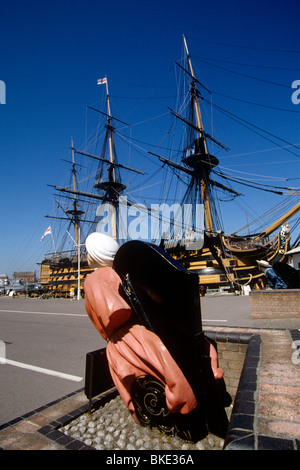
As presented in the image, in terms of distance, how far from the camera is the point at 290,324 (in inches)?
243

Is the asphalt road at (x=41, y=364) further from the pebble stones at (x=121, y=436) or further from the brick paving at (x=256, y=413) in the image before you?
the pebble stones at (x=121, y=436)

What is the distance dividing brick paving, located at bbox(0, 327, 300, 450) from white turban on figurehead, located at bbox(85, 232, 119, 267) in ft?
4.70

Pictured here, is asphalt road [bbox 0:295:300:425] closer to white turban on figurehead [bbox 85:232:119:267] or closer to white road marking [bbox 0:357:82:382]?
white road marking [bbox 0:357:82:382]

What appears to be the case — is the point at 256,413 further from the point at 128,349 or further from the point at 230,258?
the point at 230,258

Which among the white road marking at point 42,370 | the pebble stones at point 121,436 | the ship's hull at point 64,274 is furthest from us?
the ship's hull at point 64,274

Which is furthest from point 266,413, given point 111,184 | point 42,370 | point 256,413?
point 111,184

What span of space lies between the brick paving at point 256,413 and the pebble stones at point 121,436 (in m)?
0.13

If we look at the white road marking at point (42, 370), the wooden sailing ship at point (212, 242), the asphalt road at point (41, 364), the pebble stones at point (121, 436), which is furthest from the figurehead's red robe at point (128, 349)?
the wooden sailing ship at point (212, 242)

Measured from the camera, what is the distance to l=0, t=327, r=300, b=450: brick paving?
1208mm

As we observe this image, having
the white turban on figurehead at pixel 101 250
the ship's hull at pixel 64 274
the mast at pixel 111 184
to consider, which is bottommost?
the ship's hull at pixel 64 274

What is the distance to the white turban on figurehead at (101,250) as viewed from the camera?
249 centimetres

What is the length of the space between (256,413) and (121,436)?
4.44 ft

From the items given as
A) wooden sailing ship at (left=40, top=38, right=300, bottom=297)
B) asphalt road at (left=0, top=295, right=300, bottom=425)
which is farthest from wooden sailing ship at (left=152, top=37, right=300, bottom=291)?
asphalt road at (left=0, top=295, right=300, bottom=425)

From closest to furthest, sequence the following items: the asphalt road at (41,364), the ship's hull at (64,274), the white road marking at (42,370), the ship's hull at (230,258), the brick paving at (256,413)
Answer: the brick paving at (256,413) → the asphalt road at (41,364) → the white road marking at (42,370) → the ship's hull at (230,258) → the ship's hull at (64,274)
